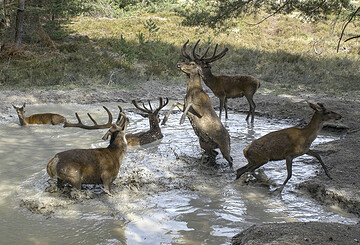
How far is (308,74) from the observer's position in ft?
65.2

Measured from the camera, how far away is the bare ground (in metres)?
4.55

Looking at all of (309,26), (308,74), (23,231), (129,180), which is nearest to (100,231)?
(23,231)

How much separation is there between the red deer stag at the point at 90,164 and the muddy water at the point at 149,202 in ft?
0.76

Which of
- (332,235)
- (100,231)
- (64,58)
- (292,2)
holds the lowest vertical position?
(100,231)

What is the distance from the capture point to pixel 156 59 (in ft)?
70.5

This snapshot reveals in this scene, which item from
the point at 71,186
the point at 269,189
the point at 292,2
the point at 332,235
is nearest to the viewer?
the point at 332,235

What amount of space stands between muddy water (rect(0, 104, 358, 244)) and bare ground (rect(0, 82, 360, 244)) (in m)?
0.35

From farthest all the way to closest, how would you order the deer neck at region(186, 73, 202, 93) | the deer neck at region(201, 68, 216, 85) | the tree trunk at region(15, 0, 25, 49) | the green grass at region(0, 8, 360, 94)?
the tree trunk at region(15, 0, 25, 49) < the green grass at region(0, 8, 360, 94) < the deer neck at region(201, 68, 216, 85) < the deer neck at region(186, 73, 202, 93)

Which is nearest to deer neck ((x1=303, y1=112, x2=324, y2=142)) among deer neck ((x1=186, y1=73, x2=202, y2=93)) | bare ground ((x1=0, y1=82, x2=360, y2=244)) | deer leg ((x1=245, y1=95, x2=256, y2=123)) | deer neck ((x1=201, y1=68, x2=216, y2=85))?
bare ground ((x1=0, y1=82, x2=360, y2=244))

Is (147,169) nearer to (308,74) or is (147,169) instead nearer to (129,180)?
(129,180)

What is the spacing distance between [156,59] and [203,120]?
1367 cm

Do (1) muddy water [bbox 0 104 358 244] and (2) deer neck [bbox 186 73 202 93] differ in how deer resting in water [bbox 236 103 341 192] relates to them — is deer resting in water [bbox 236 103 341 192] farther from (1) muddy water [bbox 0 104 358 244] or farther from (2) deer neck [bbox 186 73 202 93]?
(2) deer neck [bbox 186 73 202 93]

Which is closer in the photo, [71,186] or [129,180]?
[71,186]

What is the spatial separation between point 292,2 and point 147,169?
859 centimetres
